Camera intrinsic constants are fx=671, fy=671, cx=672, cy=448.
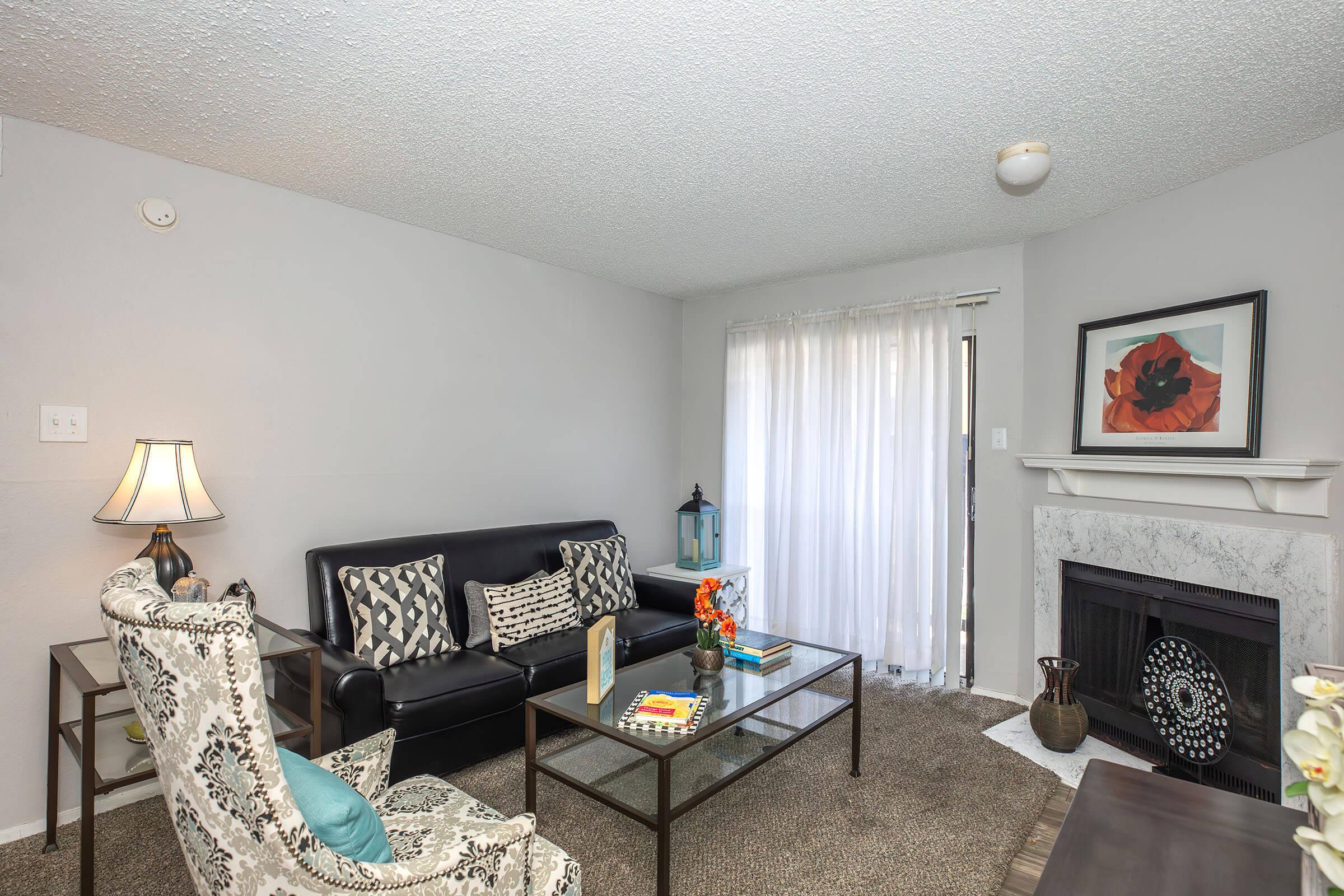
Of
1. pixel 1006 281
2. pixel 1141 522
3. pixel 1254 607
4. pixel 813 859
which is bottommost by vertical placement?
pixel 813 859

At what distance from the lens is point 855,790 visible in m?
2.69

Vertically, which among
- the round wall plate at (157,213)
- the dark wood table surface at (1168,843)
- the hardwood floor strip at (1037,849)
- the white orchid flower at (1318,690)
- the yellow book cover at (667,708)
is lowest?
the hardwood floor strip at (1037,849)

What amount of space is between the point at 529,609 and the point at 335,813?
2.10 m

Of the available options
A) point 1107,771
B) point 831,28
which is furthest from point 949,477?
point 831,28

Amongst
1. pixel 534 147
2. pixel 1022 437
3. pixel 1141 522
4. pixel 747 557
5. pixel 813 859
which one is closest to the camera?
pixel 813 859

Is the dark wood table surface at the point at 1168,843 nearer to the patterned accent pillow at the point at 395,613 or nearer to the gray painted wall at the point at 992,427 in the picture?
the gray painted wall at the point at 992,427

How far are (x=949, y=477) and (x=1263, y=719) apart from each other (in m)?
1.71

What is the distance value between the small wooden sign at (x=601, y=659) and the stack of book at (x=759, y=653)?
20.5 inches

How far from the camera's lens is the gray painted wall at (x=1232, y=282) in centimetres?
243

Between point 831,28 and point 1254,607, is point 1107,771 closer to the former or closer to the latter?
point 1254,607

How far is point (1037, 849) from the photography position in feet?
7.54

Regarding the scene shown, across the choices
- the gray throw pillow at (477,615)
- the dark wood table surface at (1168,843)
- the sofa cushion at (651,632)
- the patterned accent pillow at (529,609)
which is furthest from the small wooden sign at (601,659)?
the dark wood table surface at (1168,843)

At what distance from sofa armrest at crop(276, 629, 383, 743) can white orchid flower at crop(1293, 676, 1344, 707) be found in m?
2.60

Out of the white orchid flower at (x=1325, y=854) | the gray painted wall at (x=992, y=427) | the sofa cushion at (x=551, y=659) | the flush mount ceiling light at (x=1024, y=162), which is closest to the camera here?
the white orchid flower at (x=1325, y=854)
